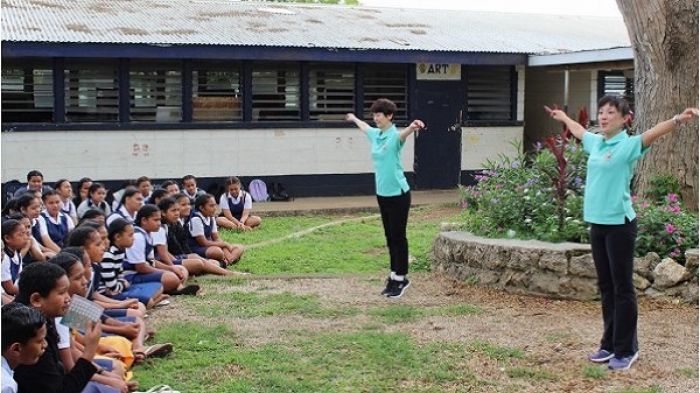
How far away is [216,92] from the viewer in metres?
15.2

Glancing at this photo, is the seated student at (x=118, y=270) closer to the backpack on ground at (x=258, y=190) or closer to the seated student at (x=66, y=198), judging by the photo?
the seated student at (x=66, y=198)

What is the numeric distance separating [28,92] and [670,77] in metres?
9.91

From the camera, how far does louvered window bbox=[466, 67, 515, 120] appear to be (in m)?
17.1

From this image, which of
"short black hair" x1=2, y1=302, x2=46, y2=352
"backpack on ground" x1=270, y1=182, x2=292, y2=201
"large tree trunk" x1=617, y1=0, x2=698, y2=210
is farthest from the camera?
"backpack on ground" x1=270, y1=182, x2=292, y2=201

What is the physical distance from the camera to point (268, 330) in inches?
245

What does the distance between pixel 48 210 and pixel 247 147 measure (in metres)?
6.74

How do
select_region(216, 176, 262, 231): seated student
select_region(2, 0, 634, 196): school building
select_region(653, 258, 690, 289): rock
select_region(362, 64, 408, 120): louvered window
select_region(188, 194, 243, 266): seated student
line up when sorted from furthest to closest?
select_region(362, 64, 408, 120): louvered window < select_region(2, 0, 634, 196): school building < select_region(216, 176, 262, 231): seated student < select_region(188, 194, 243, 266): seated student < select_region(653, 258, 690, 289): rock

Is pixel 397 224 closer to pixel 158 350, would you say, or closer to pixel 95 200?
pixel 158 350

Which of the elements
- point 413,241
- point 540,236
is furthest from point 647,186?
point 413,241

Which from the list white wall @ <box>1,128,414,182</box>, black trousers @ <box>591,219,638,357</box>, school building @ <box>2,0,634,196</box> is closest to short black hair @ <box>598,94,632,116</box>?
black trousers @ <box>591,219,638,357</box>

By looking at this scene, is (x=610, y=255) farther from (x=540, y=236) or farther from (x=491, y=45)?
(x=491, y=45)

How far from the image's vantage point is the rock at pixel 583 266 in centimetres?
693

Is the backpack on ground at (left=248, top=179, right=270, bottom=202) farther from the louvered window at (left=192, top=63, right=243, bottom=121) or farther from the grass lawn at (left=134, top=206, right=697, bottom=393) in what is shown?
the grass lawn at (left=134, top=206, right=697, bottom=393)

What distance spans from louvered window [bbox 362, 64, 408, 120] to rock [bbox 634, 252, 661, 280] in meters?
9.47
